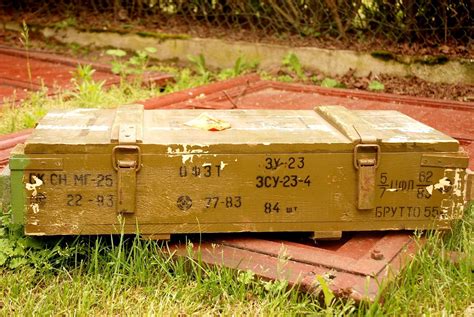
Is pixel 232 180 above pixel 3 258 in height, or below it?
above

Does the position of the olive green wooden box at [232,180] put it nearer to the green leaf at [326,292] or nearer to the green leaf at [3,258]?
the green leaf at [3,258]

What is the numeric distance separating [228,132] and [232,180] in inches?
8.8

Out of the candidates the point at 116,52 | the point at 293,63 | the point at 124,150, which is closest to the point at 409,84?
the point at 293,63

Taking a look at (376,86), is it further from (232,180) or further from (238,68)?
(232,180)

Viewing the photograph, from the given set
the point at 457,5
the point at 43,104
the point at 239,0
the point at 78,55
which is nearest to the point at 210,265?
the point at 43,104

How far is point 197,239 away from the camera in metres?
2.72

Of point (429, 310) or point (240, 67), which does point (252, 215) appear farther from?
point (240, 67)

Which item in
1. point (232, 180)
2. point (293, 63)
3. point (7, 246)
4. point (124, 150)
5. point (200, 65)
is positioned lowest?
point (200, 65)

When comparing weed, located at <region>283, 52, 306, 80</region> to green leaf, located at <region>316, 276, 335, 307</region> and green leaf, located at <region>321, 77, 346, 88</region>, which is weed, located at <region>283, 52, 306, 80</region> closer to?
green leaf, located at <region>321, 77, 346, 88</region>

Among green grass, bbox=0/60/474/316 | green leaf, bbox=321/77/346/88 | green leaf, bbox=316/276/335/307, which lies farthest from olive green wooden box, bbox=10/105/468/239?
green leaf, bbox=321/77/346/88

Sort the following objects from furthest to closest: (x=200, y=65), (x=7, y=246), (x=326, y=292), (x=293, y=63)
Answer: (x=200, y=65) → (x=293, y=63) → (x=7, y=246) → (x=326, y=292)

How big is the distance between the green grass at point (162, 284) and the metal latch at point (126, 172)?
0.14m

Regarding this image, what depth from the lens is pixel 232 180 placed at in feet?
8.54

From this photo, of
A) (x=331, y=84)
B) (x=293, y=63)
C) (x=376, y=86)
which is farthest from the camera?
(x=293, y=63)
